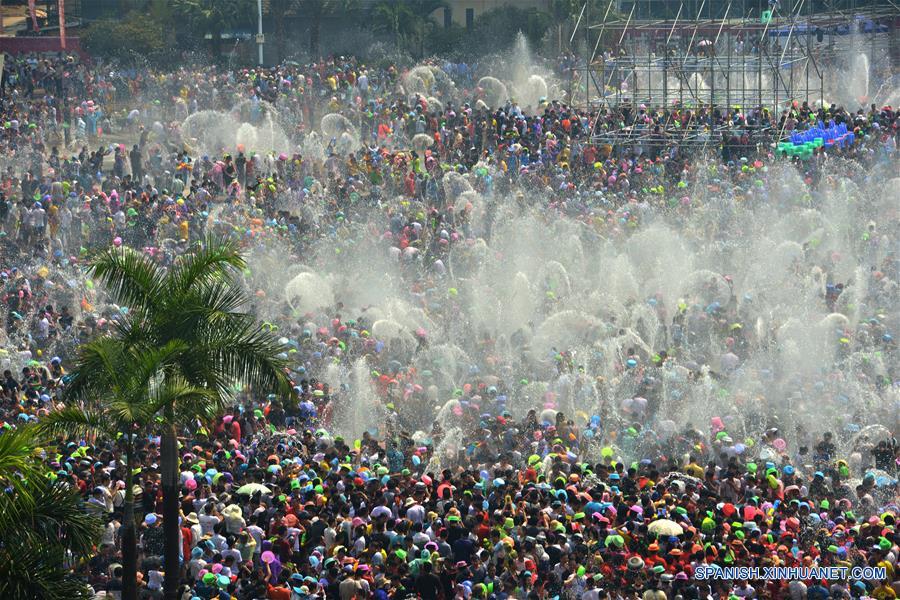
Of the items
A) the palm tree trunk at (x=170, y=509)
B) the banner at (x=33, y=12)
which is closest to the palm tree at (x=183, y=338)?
the palm tree trunk at (x=170, y=509)

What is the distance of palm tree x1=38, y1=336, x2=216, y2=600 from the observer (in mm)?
11984

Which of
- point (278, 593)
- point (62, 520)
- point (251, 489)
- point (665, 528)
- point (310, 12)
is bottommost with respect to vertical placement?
point (278, 593)

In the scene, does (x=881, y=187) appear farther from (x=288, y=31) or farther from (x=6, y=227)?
(x=288, y=31)

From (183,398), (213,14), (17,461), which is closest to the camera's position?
(17,461)

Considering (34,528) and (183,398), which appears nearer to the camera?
(34,528)

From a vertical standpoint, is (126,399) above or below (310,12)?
below

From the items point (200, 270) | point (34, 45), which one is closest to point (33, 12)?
point (34, 45)

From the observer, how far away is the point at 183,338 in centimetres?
1249

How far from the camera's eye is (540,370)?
21.1 m

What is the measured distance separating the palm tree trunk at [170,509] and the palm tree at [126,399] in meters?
0.26

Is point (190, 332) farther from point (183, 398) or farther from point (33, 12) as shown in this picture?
point (33, 12)

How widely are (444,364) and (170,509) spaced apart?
9.43m

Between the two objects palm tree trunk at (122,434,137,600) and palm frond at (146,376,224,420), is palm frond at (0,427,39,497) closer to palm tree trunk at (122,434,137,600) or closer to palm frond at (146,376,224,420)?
palm frond at (146,376,224,420)

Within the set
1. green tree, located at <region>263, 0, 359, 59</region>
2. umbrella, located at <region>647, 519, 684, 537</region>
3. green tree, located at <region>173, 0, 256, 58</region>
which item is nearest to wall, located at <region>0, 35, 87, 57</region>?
green tree, located at <region>173, 0, 256, 58</region>
